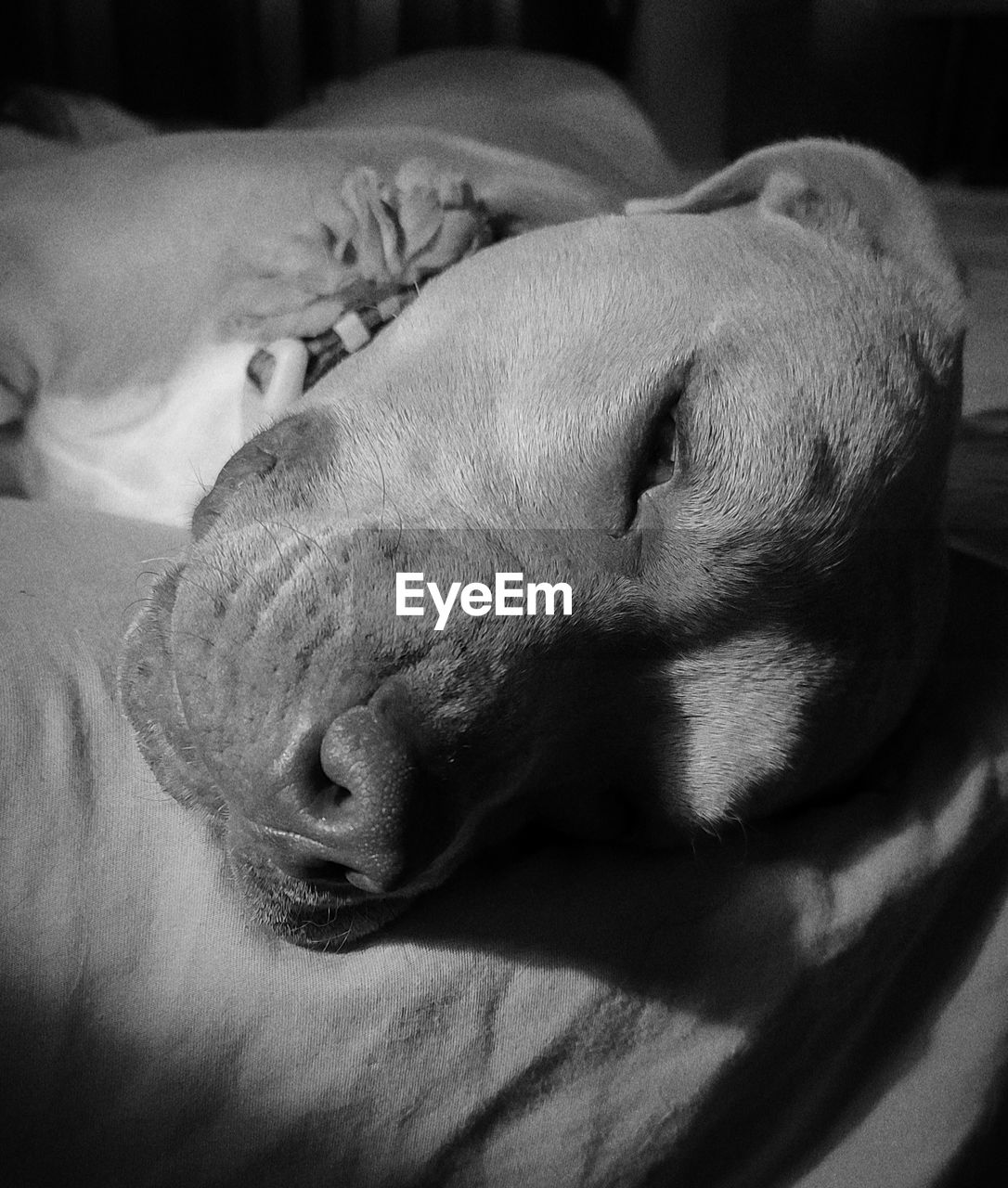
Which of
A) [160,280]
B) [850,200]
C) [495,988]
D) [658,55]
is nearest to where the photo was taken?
[495,988]

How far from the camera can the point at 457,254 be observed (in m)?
1.22

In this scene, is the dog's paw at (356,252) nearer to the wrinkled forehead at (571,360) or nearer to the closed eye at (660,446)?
the wrinkled forehead at (571,360)

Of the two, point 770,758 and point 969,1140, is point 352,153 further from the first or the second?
point 969,1140

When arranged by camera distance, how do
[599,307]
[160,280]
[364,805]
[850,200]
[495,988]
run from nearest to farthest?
[364,805], [495,988], [599,307], [850,200], [160,280]

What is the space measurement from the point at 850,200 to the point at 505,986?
0.88 meters

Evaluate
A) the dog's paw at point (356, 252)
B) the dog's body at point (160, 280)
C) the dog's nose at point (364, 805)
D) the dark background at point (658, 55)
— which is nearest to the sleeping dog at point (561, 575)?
the dog's nose at point (364, 805)

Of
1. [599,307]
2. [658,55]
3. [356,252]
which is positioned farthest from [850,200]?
[658,55]

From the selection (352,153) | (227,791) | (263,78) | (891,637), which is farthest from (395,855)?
(263,78)

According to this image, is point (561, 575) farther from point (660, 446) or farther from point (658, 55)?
point (658, 55)

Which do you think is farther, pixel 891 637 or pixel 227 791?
pixel 891 637

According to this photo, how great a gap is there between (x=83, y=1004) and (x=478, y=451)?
0.53 metres

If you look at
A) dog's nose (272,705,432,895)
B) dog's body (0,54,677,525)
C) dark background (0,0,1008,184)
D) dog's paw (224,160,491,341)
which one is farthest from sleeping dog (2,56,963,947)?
dark background (0,0,1008,184)

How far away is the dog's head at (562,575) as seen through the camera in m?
0.81

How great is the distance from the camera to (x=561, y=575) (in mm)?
906
